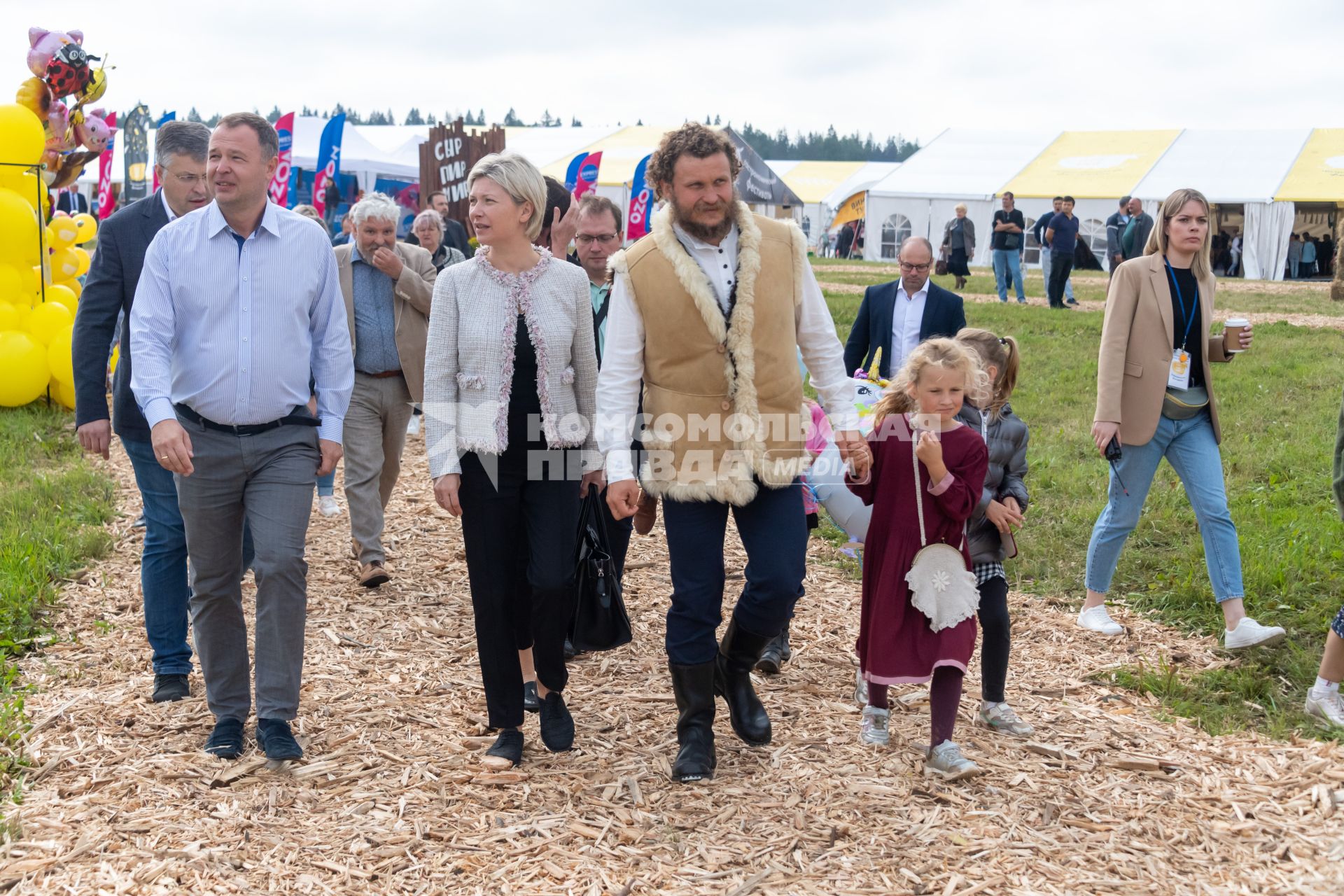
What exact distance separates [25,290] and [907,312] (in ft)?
27.5

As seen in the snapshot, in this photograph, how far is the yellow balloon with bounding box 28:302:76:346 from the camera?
10.7m

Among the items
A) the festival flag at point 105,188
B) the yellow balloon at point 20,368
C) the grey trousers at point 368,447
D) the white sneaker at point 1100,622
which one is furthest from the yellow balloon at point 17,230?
the festival flag at point 105,188

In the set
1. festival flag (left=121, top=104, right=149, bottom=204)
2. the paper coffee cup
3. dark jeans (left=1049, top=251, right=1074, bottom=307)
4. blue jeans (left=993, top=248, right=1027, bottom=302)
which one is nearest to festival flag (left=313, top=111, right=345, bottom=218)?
festival flag (left=121, top=104, right=149, bottom=204)

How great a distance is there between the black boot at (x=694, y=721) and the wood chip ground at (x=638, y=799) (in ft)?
0.25

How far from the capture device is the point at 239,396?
4.02 meters

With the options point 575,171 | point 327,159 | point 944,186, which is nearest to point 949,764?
point 575,171

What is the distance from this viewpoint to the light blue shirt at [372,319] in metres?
6.42

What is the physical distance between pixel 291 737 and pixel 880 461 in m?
2.31

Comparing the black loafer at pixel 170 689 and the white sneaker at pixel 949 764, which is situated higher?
the white sneaker at pixel 949 764

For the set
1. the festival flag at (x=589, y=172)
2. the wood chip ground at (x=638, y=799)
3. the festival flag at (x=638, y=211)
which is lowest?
the wood chip ground at (x=638, y=799)

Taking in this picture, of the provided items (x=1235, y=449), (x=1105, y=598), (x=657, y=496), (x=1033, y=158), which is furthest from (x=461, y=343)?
(x=1033, y=158)

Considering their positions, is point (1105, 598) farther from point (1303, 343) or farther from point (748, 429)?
point (1303, 343)

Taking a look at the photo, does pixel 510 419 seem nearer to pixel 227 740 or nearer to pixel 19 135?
pixel 227 740

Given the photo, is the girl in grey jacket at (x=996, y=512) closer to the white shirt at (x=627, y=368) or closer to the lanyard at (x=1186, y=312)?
the white shirt at (x=627, y=368)
